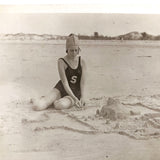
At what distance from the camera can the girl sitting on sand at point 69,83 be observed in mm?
1064

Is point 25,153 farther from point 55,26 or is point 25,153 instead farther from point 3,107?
point 55,26

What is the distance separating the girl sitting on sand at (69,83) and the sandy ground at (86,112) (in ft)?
0.08

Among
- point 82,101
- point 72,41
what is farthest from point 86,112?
point 72,41

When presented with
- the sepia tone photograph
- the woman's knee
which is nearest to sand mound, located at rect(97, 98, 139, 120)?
the sepia tone photograph

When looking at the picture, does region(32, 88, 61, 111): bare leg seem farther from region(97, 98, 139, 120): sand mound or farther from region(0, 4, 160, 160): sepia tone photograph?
region(97, 98, 139, 120): sand mound

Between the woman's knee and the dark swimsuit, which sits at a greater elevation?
the dark swimsuit

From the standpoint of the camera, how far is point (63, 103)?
107 centimetres

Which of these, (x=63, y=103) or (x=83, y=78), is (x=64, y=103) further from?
(x=83, y=78)

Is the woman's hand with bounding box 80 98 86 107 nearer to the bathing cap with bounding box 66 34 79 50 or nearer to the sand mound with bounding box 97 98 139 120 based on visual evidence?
the sand mound with bounding box 97 98 139 120

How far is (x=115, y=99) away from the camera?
3.55 ft

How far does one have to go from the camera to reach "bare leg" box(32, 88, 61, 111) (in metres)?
1.06

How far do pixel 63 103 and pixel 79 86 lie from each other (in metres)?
0.08

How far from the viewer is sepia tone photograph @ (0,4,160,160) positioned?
1.06m

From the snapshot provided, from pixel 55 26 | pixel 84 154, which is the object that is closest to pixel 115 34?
pixel 55 26
